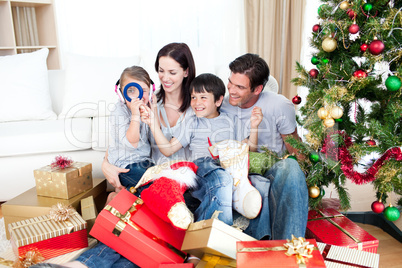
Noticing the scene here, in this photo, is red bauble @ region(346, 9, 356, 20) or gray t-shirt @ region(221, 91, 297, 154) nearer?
red bauble @ region(346, 9, 356, 20)

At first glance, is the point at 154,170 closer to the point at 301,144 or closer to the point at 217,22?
the point at 301,144

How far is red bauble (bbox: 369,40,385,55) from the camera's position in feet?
3.52

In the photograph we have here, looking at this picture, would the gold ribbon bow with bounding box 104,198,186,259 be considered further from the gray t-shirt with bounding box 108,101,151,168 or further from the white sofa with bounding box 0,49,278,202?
the white sofa with bounding box 0,49,278,202

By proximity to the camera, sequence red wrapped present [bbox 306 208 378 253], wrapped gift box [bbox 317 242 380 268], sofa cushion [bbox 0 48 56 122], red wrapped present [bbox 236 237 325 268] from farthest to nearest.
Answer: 1. sofa cushion [bbox 0 48 56 122]
2. red wrapped present [bbox 306 208 378 253]
3. wrapped gift box [bbox 317 242 380 268]
4. red wrapped present [bbox 236 237 325 268]

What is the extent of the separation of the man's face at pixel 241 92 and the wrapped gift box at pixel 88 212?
0.79 m

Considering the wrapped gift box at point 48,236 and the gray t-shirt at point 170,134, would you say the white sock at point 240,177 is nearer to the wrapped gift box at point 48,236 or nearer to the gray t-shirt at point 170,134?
the gray t-shirt at point 170,134

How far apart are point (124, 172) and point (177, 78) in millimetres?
508

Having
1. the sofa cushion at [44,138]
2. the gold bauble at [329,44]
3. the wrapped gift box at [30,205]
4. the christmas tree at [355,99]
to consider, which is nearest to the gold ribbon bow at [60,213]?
the wrapped gift box at [30,205]

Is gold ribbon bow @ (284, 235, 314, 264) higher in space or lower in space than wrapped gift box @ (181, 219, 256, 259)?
higher

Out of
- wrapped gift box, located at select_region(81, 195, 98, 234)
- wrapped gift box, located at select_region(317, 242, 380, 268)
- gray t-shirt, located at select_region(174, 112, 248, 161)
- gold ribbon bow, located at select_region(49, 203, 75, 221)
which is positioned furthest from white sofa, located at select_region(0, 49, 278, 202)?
wrapped gift box, located at select_region(317, 242, 380, 268)

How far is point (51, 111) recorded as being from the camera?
91.4 inches

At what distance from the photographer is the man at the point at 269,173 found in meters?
1.15

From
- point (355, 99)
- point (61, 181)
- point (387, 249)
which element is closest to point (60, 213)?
point (61, 181)

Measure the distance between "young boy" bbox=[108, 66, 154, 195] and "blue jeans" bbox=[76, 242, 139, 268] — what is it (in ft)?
0.92
